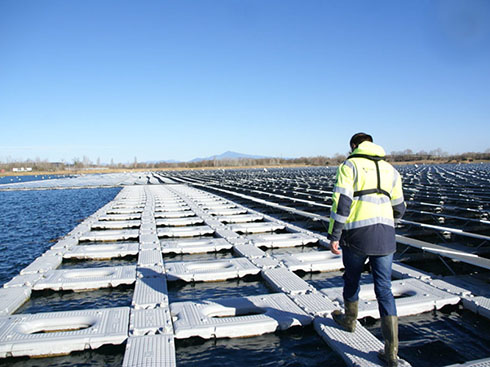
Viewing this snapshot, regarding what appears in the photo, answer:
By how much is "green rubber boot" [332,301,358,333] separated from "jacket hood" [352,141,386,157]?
1.60 meters

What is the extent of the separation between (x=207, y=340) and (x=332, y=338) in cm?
141

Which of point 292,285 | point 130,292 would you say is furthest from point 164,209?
point 292,285

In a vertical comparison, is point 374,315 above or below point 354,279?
below

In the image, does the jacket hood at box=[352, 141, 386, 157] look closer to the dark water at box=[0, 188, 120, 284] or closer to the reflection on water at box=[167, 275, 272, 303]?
the reflection on water at box=[167, 275, 272, 303]

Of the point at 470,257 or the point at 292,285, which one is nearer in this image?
the point at 292,285

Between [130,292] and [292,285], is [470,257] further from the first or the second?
[130,292]

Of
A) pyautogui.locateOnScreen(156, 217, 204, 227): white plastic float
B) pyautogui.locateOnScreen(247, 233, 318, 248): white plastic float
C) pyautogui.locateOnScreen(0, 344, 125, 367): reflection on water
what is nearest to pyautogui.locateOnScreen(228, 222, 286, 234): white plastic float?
pyautogui.locateOnScreen(247, 233, 318, 248): white plastic float

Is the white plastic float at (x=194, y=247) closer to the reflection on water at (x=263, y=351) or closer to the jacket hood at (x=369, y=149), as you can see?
the reflection on water at (x=263, y=351)

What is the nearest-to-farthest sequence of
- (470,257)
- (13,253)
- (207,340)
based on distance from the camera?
(207,340), (470,257), (13,253)

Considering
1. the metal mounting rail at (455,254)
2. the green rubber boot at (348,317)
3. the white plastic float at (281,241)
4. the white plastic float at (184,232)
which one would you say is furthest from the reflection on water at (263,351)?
the white plastic float at (184,232)

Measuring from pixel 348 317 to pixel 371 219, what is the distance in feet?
4.01

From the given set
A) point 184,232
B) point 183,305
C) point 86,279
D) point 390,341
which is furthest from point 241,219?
point 390,341

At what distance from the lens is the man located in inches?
136

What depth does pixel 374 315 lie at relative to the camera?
4.59 metres
